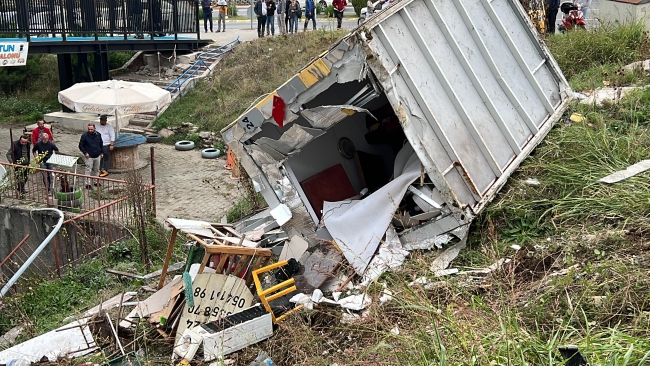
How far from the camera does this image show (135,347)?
21.2 ft

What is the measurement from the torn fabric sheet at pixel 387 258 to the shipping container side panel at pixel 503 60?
2.41 metres

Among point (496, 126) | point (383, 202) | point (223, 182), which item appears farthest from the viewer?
point (223, 182)

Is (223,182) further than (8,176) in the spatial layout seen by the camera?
Yes

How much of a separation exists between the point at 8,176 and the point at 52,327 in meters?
5.66

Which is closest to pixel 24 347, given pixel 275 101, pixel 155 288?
pixel 155 288

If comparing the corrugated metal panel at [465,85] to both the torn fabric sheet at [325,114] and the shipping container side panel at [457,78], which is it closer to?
the shipping container side panel at [457,78]

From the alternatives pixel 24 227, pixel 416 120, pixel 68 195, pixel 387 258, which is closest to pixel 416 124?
pixel 416 120

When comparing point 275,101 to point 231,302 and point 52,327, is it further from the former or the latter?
point 52,327

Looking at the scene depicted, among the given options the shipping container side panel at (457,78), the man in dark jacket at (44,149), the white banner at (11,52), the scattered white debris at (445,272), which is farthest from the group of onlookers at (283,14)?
the scattered white debris at (445,272)

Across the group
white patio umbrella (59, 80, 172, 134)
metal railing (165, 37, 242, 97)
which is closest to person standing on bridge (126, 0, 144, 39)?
metal railing (165, 37, 242, 97)

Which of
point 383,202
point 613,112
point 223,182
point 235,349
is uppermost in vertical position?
point 613,112

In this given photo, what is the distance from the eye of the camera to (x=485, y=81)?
767 cm

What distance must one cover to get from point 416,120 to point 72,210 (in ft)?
24.6

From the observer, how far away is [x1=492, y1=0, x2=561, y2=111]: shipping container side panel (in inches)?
333
